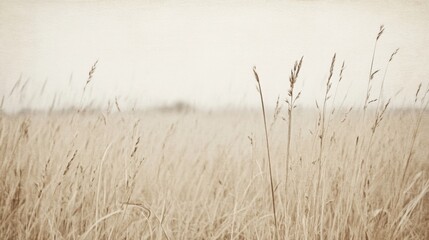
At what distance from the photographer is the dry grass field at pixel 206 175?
4.01 feet

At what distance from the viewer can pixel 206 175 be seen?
4.72ft

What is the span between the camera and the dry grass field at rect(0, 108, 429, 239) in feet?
4.01

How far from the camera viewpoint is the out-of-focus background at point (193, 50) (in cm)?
140

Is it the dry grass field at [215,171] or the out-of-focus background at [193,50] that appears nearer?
the dry grass field at [215,171]

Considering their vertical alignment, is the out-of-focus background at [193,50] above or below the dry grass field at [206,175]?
above

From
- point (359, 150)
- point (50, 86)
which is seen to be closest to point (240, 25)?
point (359, 150)

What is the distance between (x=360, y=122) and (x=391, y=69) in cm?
28

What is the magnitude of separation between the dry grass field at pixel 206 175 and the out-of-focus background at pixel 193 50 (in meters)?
0.10

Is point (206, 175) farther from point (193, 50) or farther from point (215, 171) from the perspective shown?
point (193, 50)

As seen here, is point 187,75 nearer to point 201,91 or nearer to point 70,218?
point 201,91

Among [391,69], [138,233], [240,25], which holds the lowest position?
[138,233]

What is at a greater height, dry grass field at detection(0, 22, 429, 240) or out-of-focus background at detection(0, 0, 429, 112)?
out-of-focus background at detection(0, 0, 429, 112)

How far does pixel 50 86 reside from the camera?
1398 mm

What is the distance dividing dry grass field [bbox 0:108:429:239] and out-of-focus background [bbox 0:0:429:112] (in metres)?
0.10
